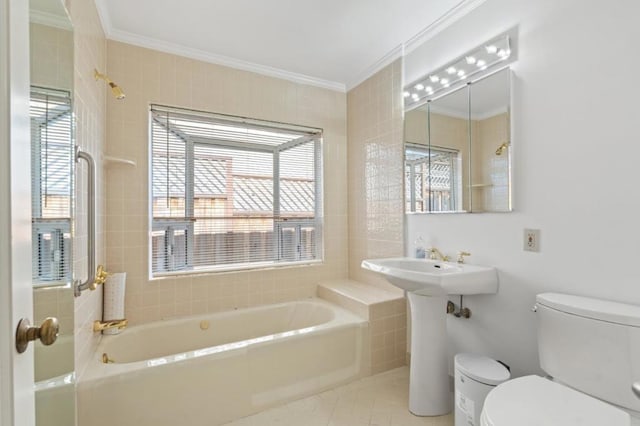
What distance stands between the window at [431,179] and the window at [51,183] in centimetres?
206

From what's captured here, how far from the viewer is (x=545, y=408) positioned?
3.49 ft

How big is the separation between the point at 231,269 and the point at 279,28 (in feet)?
6.21

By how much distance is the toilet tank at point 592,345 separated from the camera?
1117mm

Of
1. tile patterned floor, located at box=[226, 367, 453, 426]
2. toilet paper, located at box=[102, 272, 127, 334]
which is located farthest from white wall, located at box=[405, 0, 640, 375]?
toilet paper, located at box=[102, 272, 127, 334]

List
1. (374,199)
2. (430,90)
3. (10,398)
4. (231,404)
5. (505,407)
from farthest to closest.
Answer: (374,199), (430,90), (231,404), (505,407), (10,398)

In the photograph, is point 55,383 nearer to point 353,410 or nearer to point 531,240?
point 353,410

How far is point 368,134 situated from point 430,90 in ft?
2.40

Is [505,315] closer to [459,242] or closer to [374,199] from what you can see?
[459,242]

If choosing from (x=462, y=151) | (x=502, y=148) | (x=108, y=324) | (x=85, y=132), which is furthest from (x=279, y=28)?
(x=108, y=324)

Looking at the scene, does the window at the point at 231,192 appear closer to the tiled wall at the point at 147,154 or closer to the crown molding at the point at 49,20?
the tiled wall at the point at 147,154

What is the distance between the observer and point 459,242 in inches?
79.7

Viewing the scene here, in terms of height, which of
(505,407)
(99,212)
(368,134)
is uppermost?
(368,134)

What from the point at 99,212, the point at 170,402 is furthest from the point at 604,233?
the point at 99,212

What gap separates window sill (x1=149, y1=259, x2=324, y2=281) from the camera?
7.88 ft
